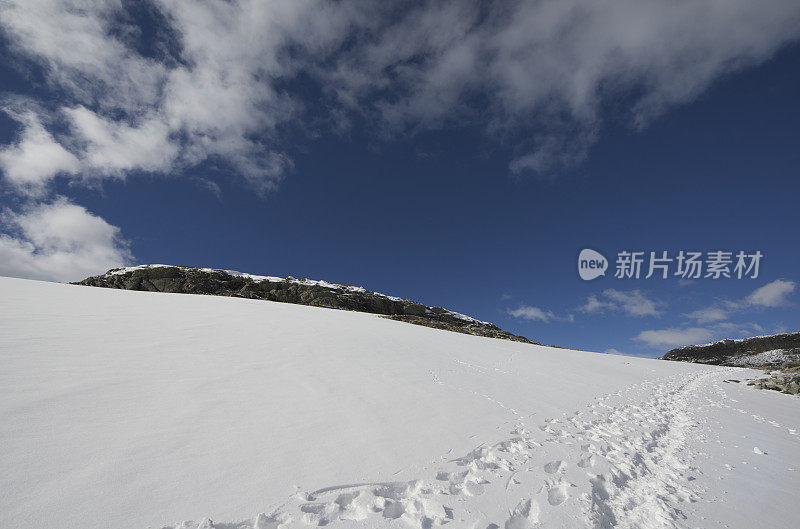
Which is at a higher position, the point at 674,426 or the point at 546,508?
the point at 674,426

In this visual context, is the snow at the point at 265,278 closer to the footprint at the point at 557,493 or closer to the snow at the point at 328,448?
the snow at the point at 328,448

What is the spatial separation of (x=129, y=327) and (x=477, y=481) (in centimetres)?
1050

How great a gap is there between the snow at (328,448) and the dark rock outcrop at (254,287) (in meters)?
34.1

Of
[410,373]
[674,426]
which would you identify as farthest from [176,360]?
[674,426]

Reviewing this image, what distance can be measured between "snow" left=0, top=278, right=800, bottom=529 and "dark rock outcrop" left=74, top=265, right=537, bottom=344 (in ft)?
112

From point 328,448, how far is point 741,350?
14224 centimetres

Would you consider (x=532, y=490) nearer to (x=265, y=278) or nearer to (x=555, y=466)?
(x=555, y=466)

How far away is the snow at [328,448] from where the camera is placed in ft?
9.05

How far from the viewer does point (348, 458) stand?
3.71m

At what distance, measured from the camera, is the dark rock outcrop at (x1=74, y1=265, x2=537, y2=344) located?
42312 mm

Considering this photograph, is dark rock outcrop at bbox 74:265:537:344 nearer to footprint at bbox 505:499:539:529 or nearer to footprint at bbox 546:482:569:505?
footprint at bbox 546:482:569:505

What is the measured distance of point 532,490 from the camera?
11.4 feet

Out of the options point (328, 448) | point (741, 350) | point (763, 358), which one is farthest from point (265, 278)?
point (741, 350)

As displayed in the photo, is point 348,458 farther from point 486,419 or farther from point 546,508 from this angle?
point 486,419
